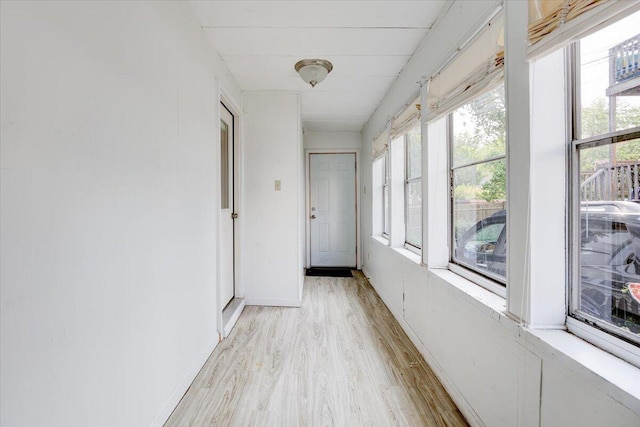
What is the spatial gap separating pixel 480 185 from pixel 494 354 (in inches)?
35.1

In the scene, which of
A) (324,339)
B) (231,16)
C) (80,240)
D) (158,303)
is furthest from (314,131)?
(80,240)

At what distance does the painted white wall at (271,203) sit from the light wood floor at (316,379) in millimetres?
438

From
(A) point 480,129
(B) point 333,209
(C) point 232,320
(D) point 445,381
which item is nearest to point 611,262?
(A) point 480,129

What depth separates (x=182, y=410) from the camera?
169 cm

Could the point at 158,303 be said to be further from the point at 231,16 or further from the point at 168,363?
the point at 231,16

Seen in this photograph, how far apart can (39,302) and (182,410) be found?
1.17 metres

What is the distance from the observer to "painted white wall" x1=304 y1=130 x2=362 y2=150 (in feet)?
16.8

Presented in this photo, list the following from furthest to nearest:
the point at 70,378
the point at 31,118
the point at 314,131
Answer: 1. the point at 314,131
2. the point at 70,378
3. the point at 31,118

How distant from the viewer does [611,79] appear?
993mm

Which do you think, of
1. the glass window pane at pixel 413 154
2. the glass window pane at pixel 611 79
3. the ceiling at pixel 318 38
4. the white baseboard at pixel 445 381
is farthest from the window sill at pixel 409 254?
the ceiling at pixel 318 38

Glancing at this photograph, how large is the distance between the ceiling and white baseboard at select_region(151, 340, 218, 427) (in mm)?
2273

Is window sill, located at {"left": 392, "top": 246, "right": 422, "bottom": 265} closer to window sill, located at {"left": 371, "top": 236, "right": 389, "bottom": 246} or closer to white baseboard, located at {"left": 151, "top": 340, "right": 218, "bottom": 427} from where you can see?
window sill, located at {"left": 371, "top": 236, "right": 389, "bottom": 246}

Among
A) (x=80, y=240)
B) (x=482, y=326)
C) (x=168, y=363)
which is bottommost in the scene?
(x=168, y=363)

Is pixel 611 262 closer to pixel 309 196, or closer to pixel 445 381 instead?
pixel 445 381
